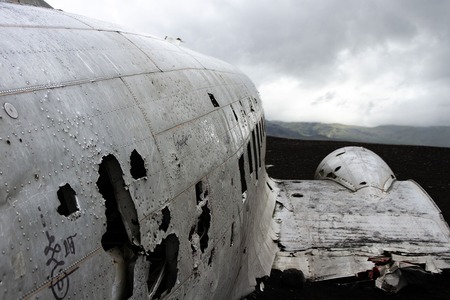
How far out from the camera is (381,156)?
33.4 metres

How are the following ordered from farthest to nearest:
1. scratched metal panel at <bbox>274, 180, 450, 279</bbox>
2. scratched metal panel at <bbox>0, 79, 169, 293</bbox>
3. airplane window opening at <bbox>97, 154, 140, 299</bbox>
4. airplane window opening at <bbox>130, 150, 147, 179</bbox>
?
scratched metal panel at <bbox>274, 180, 450, 279</bbox> → airplane window opening at <bbox>130, 150, 147, 179</bbox> → airplane window opening at <bbox>97, 154, 140, 299</bbox> → scratched metal panel at <bbox>0, 79, 169, 293</bbox>

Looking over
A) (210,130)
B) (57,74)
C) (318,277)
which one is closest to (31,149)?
(57,74)

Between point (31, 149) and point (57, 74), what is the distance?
974 mm

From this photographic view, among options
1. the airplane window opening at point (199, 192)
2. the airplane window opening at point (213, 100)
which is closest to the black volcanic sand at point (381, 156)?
the airplane window opening at point (213, 100)

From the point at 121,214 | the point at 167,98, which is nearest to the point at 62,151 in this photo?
the point at 121,214

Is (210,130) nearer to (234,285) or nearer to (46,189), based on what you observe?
(234,285)

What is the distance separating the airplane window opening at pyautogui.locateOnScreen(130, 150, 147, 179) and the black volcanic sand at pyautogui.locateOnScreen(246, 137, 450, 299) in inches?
242

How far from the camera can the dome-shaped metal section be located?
1573 cm

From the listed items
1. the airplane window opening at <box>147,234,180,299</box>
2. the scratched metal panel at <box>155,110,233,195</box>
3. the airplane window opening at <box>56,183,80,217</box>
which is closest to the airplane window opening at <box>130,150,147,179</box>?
the scratched metal panel at <box>155,110,233,195</box>

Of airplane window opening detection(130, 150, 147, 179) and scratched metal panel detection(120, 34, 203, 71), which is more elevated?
scratched metal panel detection(120, 34, 203, 71)

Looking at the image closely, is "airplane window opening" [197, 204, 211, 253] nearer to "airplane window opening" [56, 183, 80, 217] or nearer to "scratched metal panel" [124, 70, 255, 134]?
"scratched metal panel" [124, 70, 255, 134]

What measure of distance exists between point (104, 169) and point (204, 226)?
2337 mm

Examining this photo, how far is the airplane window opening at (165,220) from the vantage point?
4.76 meters

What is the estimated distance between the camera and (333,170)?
1705cm
